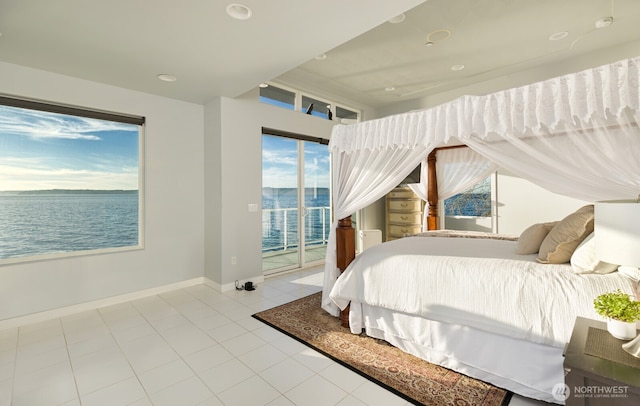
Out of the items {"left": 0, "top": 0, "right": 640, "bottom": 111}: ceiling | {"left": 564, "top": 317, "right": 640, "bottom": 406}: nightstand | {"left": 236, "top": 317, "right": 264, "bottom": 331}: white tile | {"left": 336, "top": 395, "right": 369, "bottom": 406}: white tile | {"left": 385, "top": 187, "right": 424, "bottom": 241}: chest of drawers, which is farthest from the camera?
{"left": 385, "top": 187, "right": 424, "bottom": 241}: chest of drawers

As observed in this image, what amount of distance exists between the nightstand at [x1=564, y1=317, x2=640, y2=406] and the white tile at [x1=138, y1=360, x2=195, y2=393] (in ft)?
7.15

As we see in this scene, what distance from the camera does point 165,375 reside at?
205 cm

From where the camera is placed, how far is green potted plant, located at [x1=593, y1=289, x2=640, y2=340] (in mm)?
1277

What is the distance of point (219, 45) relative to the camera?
2486 millimetres

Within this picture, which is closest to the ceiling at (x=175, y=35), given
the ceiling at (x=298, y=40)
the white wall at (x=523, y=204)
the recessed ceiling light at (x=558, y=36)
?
the ceiling at (x=298, y=40)

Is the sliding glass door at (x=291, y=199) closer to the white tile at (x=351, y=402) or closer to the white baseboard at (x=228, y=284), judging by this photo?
the white baseboard at (x=228, y=284)

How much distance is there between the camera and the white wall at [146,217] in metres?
2.89

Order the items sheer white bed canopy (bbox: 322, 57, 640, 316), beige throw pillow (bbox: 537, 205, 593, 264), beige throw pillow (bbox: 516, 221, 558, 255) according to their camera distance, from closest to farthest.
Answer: sheer white bed canopy (bbox: 322, 57, 640, 316) < beige throw pillow (bbox: 537, 205, 593, 264) < beige throw pillow (bbox: 516, 221, 558, 255)

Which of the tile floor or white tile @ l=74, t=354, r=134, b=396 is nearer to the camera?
the tile floor

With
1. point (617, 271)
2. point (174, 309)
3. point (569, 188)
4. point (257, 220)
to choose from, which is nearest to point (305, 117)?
point (257, 220)

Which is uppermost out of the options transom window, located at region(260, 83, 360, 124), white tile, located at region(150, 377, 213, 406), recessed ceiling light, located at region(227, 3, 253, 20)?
transom window, located at region(260, 83, 360, 124)

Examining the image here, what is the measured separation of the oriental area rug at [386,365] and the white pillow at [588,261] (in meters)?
0.90

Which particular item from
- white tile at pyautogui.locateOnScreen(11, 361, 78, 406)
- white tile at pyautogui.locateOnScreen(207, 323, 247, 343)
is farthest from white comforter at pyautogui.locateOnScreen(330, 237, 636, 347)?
white tile at pyautogui.locateOnScreen(11, 361, 78, 406)

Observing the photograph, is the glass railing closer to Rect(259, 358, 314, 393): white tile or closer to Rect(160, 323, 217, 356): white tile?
Rect(160, 323, 217, 356): white tile
